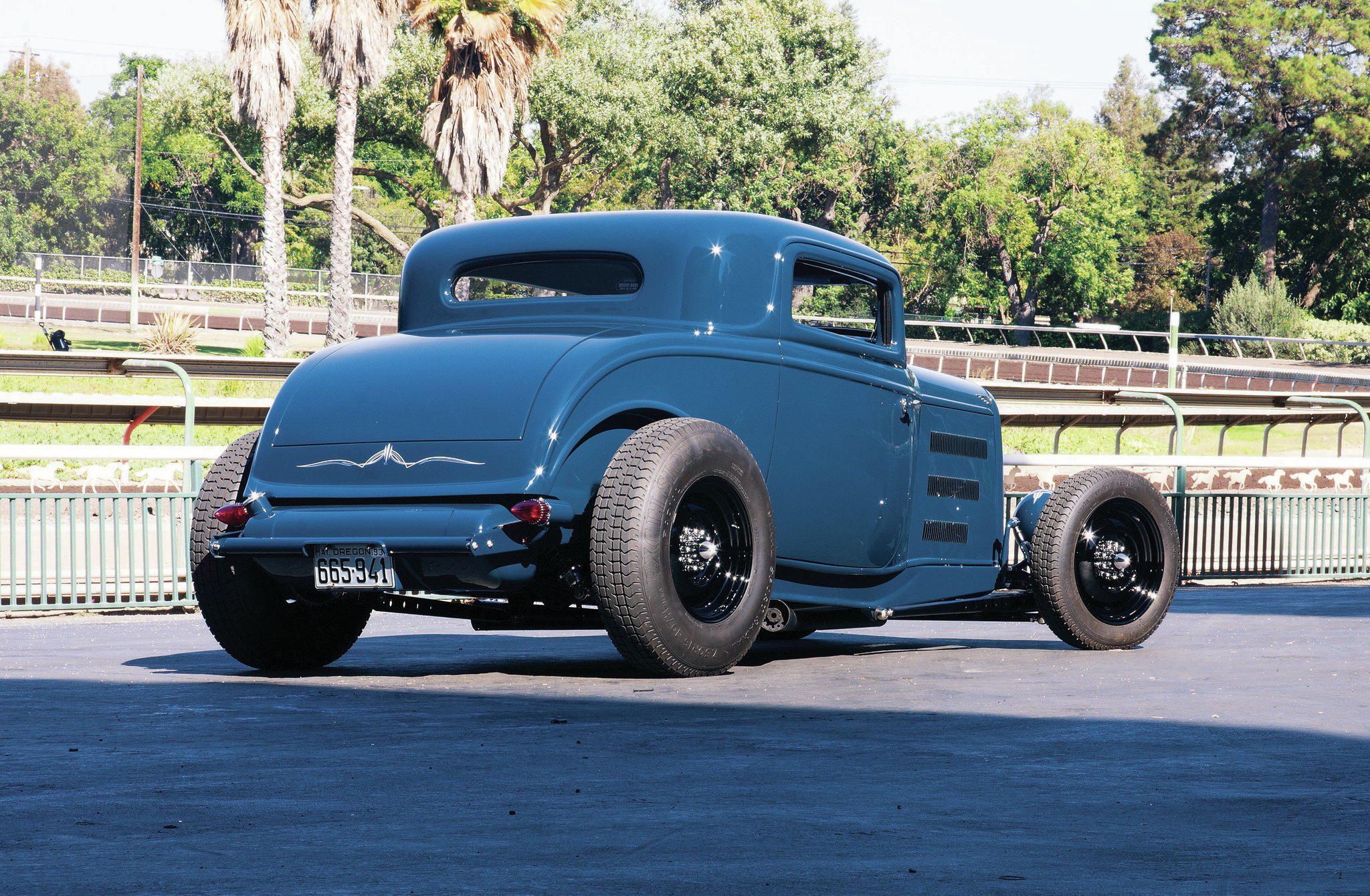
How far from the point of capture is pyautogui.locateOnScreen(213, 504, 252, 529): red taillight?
246 inches

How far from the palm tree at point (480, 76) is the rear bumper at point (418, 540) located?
29869 millimetres

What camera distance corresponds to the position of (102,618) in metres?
11.0

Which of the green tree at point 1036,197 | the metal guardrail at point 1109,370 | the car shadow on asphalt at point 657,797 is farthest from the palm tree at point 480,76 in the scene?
the green tree at point 1036,197

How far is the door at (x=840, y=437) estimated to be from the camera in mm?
6859

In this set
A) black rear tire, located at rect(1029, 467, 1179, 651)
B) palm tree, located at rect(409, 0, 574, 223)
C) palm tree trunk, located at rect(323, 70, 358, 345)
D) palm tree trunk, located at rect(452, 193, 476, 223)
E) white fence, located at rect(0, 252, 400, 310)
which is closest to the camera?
black rear tire, located at rect(1029, 467, 1179, 651)

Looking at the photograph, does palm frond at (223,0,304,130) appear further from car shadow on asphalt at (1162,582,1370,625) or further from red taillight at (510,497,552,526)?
red taillight at (510,497,552,526)

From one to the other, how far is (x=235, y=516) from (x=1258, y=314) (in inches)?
2175

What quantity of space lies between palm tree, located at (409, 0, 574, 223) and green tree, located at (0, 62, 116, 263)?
6870 cm

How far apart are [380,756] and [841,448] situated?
316 centimetres

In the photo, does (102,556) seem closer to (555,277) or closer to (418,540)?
(555,277)

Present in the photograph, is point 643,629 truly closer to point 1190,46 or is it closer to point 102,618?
point 102,618

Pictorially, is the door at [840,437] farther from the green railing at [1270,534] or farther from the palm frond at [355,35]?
the palm frond at [355,35]

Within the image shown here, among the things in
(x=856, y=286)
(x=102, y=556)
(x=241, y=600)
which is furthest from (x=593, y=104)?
(x=241, y=600)

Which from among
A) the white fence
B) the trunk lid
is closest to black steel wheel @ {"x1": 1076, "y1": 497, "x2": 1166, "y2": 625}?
the trunk lid
